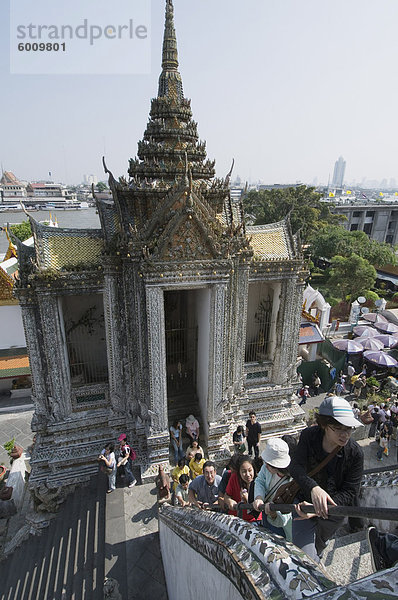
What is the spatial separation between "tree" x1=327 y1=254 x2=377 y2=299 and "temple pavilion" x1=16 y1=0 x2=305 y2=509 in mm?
19302

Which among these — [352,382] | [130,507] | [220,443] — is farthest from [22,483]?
[352,382]

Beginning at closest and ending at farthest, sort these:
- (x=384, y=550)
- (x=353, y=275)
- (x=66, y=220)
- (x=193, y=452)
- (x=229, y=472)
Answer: (x=384, y=550), (x=229, y=472), (x=193, y=452), (x=353, y=275), (x=66, y=220)

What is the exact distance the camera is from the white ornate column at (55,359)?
9383 millimetres

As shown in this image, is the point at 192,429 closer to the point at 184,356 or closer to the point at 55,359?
the point at 184,356

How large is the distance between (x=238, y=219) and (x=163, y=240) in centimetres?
344

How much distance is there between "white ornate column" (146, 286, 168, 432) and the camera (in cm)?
905

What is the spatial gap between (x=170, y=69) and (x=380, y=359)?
16.5m

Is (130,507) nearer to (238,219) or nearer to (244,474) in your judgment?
(244,474)

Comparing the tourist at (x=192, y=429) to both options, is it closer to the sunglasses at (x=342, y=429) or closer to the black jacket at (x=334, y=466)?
the black jacket at (x=334, y=466)

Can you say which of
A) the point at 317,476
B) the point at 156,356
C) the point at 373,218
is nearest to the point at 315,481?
the point at 317,476

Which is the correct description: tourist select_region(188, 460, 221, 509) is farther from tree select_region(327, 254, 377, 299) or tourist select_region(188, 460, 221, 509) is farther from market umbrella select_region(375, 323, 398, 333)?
tree select_region(327, 254, 377, 299)

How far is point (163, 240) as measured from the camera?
8.75 metres

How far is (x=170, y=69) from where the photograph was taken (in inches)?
440

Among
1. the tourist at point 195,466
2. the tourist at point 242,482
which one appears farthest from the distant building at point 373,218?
the tourist at point 242,482
